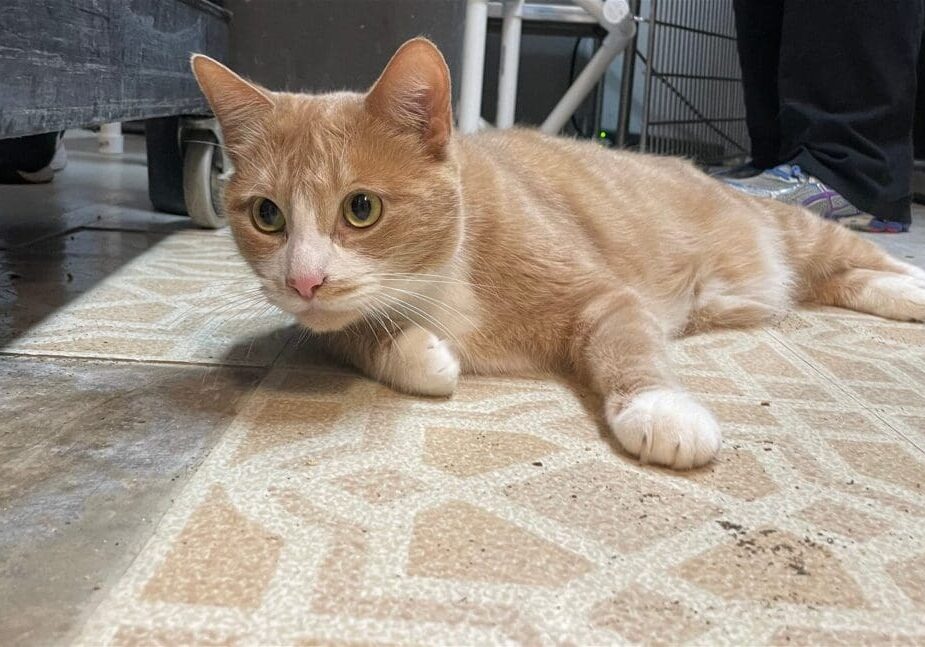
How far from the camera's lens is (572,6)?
4.04 metres

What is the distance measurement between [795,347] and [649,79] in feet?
7.68

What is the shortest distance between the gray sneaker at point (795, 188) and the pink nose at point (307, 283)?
2044 millimetres

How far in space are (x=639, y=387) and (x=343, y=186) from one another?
1.75 feet

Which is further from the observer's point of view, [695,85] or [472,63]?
[695,85]

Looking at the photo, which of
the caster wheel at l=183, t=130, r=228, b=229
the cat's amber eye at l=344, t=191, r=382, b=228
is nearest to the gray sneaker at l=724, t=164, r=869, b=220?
the caster wheel at l=183, t=130, r=228, b=229

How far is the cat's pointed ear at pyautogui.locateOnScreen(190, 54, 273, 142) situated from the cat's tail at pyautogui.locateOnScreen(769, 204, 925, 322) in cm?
138

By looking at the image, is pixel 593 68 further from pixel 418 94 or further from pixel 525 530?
pixel 525 530

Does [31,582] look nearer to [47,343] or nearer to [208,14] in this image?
[47,343]

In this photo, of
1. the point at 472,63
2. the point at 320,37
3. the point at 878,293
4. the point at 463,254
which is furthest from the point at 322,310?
the point at 472,63

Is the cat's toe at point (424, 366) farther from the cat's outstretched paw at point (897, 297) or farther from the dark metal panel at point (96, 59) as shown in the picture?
the cat's outstretched paw at point (897, 297)

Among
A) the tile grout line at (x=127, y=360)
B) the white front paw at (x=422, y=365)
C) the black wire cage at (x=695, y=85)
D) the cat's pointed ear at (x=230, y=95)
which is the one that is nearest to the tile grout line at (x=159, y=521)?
the tile grout line at (x=127, y=360)

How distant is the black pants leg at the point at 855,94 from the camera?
2.53m

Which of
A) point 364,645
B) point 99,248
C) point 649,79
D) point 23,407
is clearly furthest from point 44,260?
point 649,79

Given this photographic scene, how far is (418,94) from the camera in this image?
3.83 ft
